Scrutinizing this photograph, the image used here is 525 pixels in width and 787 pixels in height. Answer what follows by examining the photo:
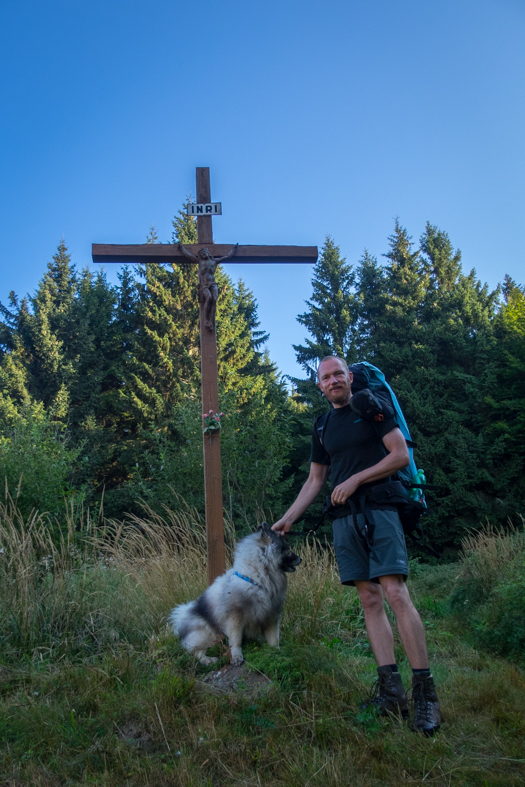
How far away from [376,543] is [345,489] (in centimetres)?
34

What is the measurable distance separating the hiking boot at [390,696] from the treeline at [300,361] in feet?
41.9

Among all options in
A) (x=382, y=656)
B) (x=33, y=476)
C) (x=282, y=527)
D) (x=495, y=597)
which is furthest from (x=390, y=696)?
(x=33, y=476)

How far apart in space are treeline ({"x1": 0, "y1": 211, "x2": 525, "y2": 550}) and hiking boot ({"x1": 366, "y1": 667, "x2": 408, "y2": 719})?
12757 mm

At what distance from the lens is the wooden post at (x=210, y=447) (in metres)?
4.65

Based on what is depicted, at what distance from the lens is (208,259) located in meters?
5.23

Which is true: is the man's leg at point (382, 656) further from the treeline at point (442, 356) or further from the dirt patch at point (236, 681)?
the treeline at point (442, 356)

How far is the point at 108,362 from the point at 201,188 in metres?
18.9

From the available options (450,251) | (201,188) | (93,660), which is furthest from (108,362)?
(93,660)

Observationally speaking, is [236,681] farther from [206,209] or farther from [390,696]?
[206,209]

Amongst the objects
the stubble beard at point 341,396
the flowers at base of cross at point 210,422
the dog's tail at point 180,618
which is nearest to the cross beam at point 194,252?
the flowers at base of cross at point 210,422

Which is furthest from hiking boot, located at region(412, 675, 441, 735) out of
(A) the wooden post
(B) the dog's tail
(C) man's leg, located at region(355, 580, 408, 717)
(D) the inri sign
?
(D) the inri sign

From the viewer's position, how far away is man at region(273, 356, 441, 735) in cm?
276

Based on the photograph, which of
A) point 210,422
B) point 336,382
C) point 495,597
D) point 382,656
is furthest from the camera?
point 495,597

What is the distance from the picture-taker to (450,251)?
79.1 feet
